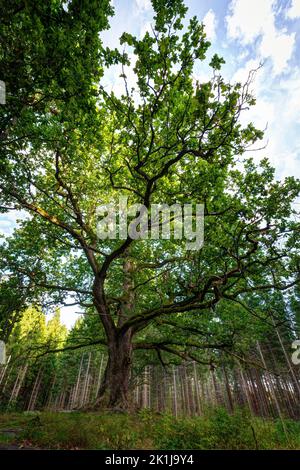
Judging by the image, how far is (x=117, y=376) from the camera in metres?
11.8

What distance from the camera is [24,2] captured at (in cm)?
502

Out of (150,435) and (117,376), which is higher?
(117,376)

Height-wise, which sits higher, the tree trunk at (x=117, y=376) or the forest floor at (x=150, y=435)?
the tree trunk at (x=117, y=376)

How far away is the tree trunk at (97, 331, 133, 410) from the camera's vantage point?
439 inches

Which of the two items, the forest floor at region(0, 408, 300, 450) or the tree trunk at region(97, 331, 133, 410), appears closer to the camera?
the forest floor at region(0, 408, 300, 450)

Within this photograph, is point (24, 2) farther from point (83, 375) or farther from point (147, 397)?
point (83, 375)

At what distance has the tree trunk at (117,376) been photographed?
36.6 ft

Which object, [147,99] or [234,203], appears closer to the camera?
[147,99]

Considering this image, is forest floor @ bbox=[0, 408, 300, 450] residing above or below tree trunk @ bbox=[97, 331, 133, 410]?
below

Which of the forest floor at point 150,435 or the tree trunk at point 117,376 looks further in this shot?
the tree trunk at point 117,376

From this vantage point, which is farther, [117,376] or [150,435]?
[117,376]
